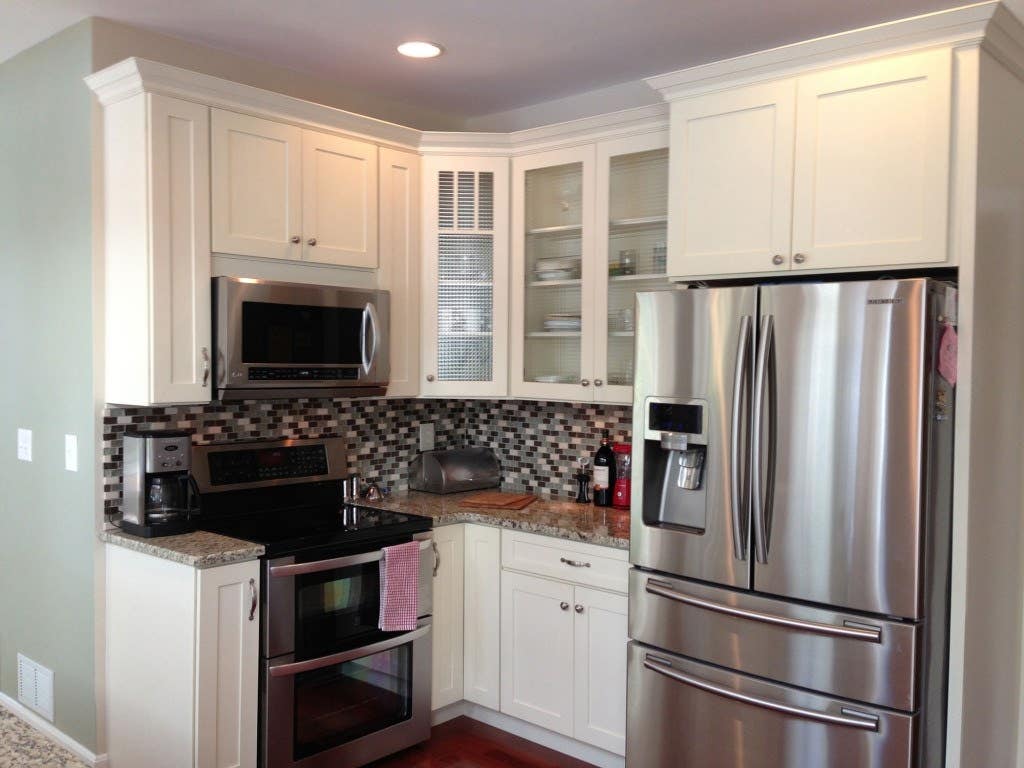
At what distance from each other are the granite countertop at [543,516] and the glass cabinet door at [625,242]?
465mm

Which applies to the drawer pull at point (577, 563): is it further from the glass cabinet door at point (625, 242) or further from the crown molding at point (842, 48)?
the crown molding at point (842, 48)

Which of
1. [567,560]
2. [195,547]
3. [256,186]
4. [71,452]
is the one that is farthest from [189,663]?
[256,186]

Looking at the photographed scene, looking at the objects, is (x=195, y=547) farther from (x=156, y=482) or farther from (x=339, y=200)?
(x=339, y=200)

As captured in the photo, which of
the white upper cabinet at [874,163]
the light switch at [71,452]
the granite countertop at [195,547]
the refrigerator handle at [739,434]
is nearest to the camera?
the white upper cabinet at [874,163]

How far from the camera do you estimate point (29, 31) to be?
3.00m

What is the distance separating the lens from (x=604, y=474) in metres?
3.47

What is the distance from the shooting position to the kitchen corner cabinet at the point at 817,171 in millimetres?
2326

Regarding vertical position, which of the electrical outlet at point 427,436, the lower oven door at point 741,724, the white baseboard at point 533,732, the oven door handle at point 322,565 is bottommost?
the white baseboard at point 533,732

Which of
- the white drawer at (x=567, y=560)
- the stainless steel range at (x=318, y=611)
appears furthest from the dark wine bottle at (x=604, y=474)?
the stainless steel range at (x=318, y=611)

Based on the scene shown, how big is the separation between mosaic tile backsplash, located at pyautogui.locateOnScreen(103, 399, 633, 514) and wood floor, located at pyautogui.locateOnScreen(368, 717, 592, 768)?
101cm

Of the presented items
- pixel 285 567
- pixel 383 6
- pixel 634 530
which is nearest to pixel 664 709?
pixel 634 530

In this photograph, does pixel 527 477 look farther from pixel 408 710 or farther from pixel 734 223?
pixel 734 223

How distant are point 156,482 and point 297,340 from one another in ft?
2.20

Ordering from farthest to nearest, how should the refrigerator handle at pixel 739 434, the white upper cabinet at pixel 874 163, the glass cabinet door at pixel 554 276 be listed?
the glass cabinet door at pixel 554 276, the refrigerator handle at pixel 739 434, the white upper cabinet at pixel 874 163
